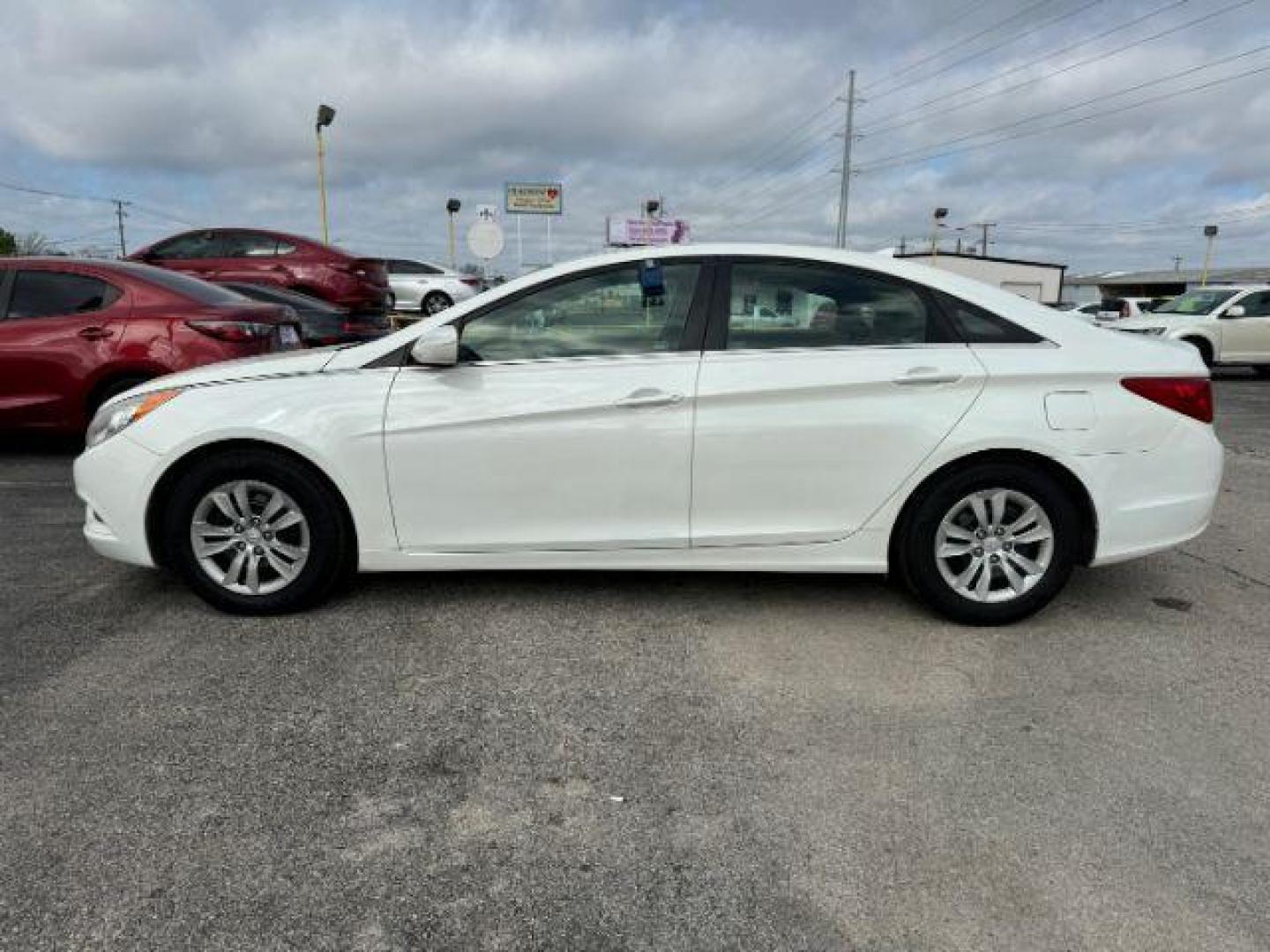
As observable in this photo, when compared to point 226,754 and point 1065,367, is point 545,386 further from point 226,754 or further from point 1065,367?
point 1065,367

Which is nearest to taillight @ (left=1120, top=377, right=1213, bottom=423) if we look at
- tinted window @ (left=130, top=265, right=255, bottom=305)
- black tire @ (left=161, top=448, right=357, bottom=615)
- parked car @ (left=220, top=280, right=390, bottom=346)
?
black tire @ (left=161, top=448, right=357, bottom=615)

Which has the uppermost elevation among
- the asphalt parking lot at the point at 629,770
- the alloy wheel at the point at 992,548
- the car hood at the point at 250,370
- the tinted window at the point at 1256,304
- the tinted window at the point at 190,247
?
the tinted window at the point at 190,247

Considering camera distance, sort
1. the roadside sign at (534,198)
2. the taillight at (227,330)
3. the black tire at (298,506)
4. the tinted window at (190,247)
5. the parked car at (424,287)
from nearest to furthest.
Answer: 1. the black tire at (298,506)
2. the taillight at (227,330)
3. the tinted window at (190,247)
4. the parked car at (424,287)
5. the roadside sign at (534,198)

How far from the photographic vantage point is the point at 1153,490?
3750 mm

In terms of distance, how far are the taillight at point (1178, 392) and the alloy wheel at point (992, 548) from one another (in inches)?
25.6

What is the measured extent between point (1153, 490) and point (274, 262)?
11.6 metres

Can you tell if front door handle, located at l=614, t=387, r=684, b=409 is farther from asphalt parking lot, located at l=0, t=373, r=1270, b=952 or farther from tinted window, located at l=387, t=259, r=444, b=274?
tinted window, located at l=387, t=259, r=444, b=274

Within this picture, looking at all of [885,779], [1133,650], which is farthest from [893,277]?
[885,779]

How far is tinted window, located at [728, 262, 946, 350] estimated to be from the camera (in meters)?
3.78

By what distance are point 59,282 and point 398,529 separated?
14.9ft

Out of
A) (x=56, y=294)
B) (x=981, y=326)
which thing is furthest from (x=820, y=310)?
(x=56, y=294)

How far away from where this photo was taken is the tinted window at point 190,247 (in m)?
12.8

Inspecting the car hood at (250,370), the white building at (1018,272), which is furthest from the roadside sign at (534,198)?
the car hood at (250,370)

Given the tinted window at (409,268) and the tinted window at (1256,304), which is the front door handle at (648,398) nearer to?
the tinted window at (1256,304)
